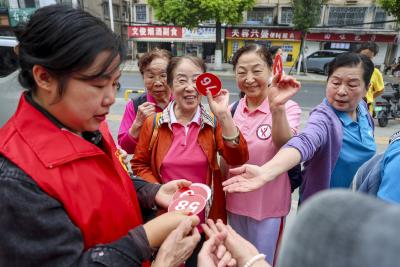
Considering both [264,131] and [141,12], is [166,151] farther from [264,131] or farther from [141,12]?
[141,12]

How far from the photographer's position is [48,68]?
0.83 metres

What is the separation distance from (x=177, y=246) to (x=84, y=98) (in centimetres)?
60

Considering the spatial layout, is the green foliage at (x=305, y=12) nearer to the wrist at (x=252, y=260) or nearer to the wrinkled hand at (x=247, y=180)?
the wrinkled hand at (x=247, y=180)

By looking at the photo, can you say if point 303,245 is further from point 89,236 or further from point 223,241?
point 223,241

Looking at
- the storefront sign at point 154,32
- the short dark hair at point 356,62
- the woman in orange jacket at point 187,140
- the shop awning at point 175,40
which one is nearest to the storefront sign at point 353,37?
the shop awning at point 175,40

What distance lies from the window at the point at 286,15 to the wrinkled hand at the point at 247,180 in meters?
21.9

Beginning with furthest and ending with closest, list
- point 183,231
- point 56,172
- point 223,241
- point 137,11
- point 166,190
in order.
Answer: point 137,11 → point 166,190 → point 223,241 → point 183,231 → point 56,172

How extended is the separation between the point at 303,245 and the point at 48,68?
2.65ft

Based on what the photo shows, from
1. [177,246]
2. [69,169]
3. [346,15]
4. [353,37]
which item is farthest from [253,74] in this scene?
[346,15]

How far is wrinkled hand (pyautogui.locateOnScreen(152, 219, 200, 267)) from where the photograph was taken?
3.24 feet

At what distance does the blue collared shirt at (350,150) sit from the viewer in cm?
169

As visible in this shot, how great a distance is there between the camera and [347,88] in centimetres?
170

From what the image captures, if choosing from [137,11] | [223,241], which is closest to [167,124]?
[223,241]

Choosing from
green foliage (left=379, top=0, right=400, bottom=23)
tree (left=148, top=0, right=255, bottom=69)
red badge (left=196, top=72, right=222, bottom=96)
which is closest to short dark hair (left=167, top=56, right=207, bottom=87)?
red badge (left=196, top=72, right=222, bottom=96)
